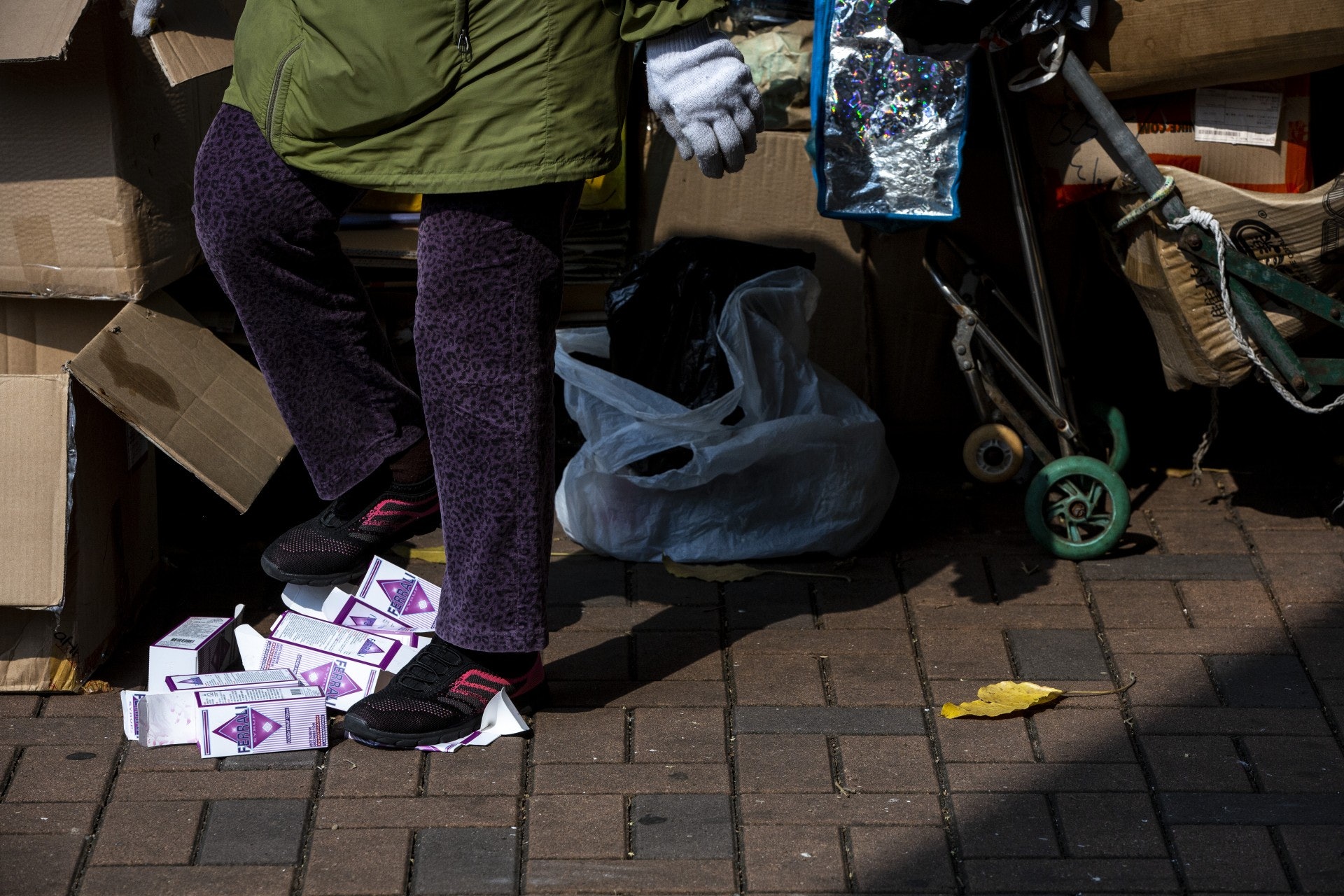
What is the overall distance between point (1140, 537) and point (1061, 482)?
257 mm

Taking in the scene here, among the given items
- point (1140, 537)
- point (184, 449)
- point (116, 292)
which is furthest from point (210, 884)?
point (1140, 537)

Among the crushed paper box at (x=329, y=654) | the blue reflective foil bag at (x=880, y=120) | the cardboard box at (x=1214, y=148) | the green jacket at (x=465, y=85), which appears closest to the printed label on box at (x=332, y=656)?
the crushed paper box at (x=329, y=654)

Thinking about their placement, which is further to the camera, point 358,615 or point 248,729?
point 358,615

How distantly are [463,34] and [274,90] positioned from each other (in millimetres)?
356

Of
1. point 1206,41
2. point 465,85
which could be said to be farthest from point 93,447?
point 1206,41

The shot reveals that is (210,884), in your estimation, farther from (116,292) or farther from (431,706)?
(116,292)

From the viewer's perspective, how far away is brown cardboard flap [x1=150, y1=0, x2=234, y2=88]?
98.7 inches

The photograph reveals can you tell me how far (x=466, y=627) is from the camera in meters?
2.36

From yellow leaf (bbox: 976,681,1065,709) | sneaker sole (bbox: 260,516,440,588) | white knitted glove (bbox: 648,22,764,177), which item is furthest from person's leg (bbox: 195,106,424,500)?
yellow leaf (bbox: 976,681,1065,709)

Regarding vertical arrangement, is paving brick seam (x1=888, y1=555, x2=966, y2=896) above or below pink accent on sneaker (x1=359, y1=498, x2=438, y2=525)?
below

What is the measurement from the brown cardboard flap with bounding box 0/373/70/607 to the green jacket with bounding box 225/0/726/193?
0.79m

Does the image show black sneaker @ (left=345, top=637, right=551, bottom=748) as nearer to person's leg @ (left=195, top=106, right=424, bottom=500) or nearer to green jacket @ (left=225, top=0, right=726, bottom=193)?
person's leg @ (left=195, top=106, right=424, bottom=500)

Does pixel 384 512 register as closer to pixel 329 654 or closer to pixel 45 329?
pixel 329 654

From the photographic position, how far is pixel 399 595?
9.12 feet
